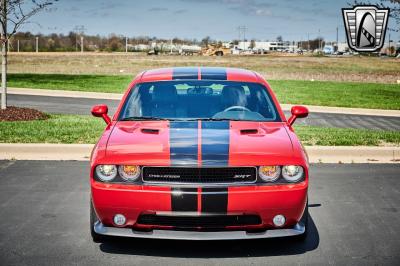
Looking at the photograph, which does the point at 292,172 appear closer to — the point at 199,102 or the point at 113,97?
the point at 199,102

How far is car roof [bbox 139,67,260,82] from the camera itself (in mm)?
6023

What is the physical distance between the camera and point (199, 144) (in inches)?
176

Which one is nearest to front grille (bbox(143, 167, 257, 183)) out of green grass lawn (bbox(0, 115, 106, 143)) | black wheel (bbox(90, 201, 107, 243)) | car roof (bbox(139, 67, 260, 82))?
black wheel (bbox(90, 201, 107, 243))

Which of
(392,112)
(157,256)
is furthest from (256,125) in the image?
(392,112)

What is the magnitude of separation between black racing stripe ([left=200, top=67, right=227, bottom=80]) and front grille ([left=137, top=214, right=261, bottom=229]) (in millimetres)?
2117

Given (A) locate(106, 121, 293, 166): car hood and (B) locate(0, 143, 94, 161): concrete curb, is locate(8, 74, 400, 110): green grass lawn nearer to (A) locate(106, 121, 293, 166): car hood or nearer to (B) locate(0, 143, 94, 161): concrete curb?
(B) locate(0, 143, 94, 161): concrete curb

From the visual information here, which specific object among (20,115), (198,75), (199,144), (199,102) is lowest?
(20,115)

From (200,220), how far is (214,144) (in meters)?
0.63

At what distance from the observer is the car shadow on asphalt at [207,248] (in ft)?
15.1

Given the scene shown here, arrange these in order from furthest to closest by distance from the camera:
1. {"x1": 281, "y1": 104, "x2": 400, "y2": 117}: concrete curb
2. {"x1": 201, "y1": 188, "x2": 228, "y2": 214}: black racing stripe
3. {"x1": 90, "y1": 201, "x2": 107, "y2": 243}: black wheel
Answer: {"x1": 281, "y1": 104, "x2": 400, "y2": 117}: concrete curb < {"x1": 90, "y1": 201, "x2": 107, "y2": 243}: black wheel < {"x1": 201, "y1": 188, "x2": 228, "y2": 214}: black racing stripe

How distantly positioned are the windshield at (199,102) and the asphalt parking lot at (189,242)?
122cm

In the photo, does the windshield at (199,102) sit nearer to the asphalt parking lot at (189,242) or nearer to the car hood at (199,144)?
the car hood at (199,144)

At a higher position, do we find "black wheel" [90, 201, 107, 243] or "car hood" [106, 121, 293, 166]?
"car hood" [106, 121, 293, 166]

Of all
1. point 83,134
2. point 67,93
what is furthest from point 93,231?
point 67,93
